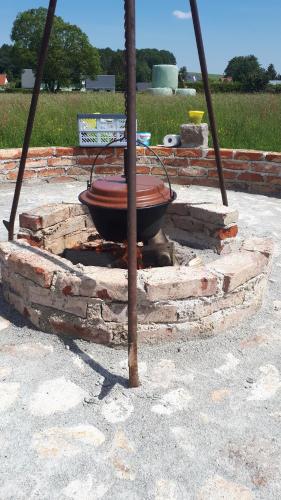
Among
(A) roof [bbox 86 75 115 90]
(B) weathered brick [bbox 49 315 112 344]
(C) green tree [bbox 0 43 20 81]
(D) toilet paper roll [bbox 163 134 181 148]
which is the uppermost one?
(C) green tree [bbox 0 43 20 81]

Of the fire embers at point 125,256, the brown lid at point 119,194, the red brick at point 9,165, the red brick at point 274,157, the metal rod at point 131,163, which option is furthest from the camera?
the red brick at point 9,165

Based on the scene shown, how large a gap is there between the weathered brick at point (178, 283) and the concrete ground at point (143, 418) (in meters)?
0.31

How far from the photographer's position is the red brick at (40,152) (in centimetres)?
657

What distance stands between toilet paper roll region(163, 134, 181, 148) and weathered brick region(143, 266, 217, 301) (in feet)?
15.5

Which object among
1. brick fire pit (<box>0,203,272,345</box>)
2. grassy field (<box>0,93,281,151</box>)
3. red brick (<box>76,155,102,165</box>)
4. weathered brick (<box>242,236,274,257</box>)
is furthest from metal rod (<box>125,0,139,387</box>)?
grassy field (<box>0,93,281,151</box>)

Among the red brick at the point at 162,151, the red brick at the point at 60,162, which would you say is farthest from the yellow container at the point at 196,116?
the red brick at the point at 60,162

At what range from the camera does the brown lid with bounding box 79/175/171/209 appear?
109 inches

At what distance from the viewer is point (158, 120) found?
8.45 meters

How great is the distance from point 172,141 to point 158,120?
66.0 inches

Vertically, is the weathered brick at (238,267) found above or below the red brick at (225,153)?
below

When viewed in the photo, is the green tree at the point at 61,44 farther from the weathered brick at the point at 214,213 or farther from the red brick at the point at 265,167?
the weathered brick at the point at 214,213

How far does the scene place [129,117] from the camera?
2.01 m

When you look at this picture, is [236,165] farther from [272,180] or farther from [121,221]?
[121,221]

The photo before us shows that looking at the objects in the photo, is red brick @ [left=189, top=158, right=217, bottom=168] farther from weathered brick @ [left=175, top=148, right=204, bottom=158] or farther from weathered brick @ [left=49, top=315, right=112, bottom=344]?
weathered brick @ [left=49, top=315, right=112, bottom=344]
